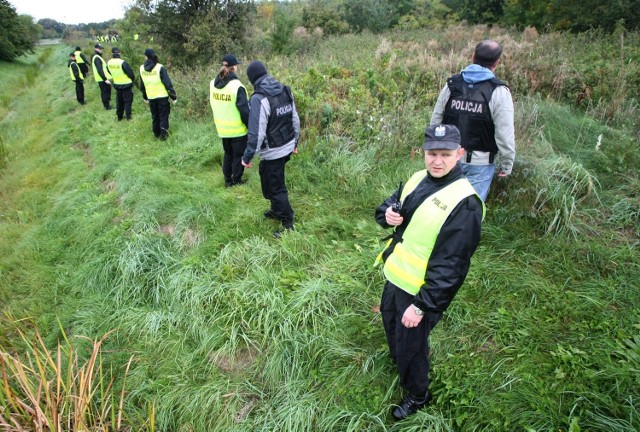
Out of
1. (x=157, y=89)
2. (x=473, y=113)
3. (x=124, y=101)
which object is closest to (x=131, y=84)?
(x=124, y=101)

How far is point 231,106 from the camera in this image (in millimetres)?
5066

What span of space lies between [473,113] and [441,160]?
156 cm

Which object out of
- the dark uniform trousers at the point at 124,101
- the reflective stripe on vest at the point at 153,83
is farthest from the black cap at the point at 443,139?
the dark uniform trousers at the point at 124,101

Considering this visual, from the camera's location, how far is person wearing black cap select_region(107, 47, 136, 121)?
852 centimetres

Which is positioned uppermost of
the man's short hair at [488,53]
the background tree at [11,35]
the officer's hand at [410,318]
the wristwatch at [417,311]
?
the background tree at [11,35]

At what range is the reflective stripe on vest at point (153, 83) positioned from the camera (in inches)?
272

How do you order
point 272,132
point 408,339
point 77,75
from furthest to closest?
point 77,75, point 272,132, point 408,339

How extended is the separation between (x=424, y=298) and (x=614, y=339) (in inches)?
68.3

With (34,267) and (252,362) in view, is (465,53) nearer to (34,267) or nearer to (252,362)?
(252,362)

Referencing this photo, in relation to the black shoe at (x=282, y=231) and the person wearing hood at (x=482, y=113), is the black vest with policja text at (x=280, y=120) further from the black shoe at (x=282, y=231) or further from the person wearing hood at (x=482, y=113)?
the person wearing hood at (x=482, y=113)

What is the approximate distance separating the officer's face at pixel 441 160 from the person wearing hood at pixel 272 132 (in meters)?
2.45

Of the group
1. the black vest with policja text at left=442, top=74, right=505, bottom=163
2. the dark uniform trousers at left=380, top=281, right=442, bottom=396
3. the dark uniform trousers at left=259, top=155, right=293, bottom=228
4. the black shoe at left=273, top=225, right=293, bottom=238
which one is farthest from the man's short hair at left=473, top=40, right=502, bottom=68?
the black shoe at left=273, top=225, right=293, bottom=238

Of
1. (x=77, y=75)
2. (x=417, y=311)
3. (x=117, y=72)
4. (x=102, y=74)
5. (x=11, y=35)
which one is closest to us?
(x=417, y=311)

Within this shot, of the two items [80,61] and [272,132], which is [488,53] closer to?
[272,132]
